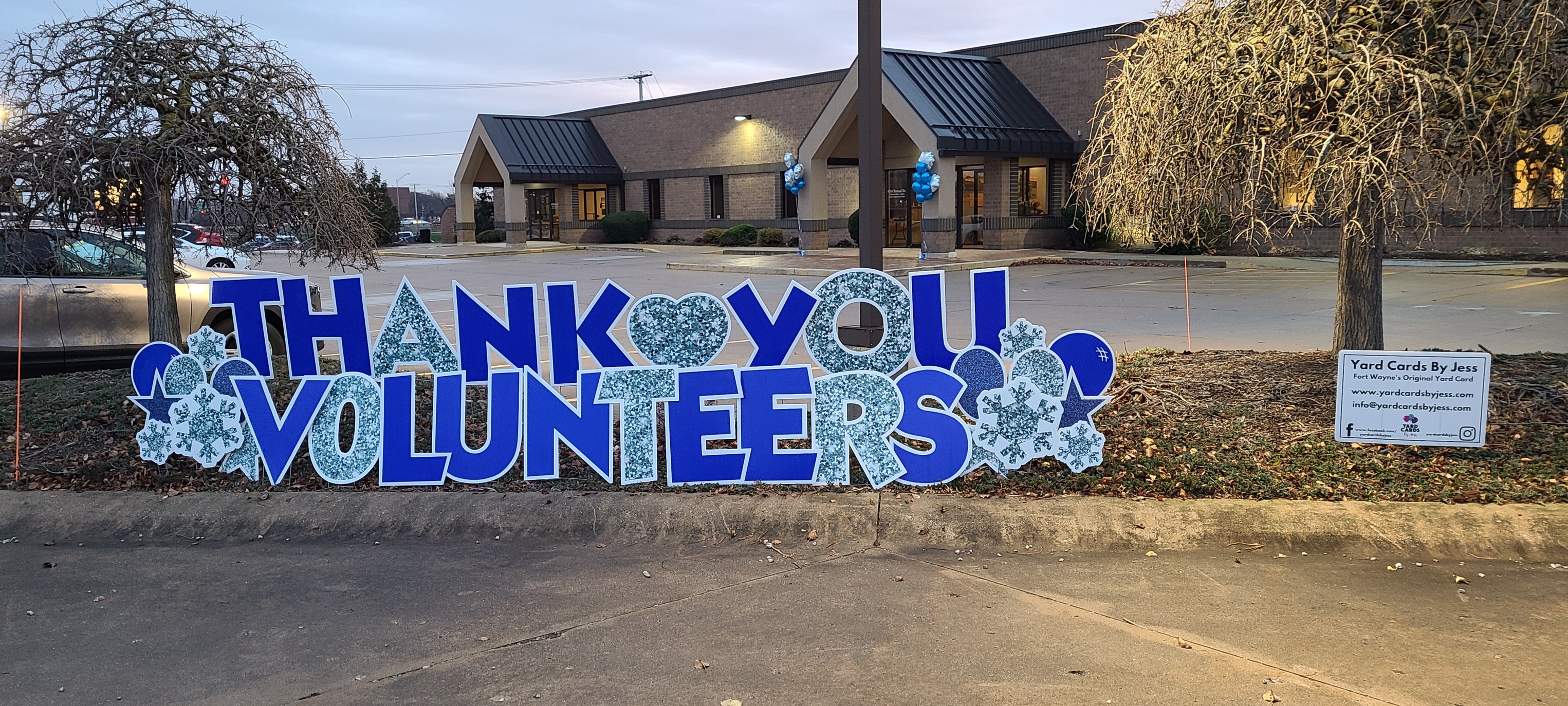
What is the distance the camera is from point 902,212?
38344 millimetres

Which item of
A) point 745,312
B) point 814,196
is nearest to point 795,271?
→ point 814,196

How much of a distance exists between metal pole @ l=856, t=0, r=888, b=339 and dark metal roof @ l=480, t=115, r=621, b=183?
39266 mm

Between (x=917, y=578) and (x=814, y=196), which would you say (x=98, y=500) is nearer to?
(x=917, y=578)

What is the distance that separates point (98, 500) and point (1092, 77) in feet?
101

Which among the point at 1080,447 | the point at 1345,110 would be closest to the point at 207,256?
the point at 1080,447

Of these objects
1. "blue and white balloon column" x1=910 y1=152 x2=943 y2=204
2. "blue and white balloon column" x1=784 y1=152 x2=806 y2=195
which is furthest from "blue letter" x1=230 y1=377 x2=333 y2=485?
"blue and white balloon column" x1=784 y1=152 x2=806 y2=195

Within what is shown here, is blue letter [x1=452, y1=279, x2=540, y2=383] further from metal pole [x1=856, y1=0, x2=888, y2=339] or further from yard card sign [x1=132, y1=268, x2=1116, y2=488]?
metal pole [x1=856, y1=0, x2=888, y2=339]

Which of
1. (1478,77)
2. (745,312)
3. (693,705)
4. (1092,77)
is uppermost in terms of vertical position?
(1092,77)

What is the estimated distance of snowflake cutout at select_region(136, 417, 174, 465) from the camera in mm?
7035

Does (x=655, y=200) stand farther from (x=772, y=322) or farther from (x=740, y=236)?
(x=772, y=322)

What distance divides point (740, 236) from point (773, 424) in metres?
34.8

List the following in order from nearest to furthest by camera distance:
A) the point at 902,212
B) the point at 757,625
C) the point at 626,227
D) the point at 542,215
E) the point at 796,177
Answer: the point at 757,625 → the point at 796,177 → the point at 902,212 → the point at 626,227 → the point at 542,215

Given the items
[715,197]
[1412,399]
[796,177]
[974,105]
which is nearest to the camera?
[1412,399]

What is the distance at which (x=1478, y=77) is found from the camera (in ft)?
21.7
